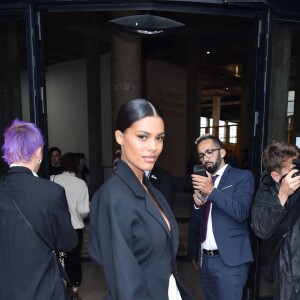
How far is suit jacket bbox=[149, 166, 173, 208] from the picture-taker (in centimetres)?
317

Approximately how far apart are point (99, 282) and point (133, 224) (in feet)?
10.4

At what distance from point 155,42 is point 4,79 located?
8377 mm

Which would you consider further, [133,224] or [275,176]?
[275,176]

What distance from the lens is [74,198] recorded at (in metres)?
3.35

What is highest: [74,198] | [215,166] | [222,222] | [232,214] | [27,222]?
[215,166]

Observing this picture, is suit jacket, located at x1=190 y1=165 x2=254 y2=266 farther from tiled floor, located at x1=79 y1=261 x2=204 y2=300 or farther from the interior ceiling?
the interior ceiling

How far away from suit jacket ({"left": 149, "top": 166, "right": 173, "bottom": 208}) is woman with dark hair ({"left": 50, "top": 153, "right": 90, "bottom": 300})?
0.78m

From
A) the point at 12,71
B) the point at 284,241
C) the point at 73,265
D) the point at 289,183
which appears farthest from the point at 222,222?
the point at 12,71

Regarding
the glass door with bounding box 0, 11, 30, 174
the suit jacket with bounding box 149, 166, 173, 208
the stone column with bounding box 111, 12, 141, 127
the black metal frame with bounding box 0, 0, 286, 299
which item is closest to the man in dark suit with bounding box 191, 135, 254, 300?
the suit jacket with bounding box 149, 166, 173, 208

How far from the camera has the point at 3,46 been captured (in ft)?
13.6

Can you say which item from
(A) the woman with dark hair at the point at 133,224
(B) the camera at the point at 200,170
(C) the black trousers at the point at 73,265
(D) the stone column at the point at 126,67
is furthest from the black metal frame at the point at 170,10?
(D) the stone column at the point at 126,67

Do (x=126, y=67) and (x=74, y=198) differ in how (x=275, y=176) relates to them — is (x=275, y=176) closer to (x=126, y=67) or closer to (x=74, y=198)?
(x=74, y=198)

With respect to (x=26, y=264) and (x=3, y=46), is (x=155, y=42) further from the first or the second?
(x=26, y=264)

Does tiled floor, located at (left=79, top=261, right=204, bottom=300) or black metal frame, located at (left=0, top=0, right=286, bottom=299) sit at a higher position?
black metal frame, located at (left=0, top=0, right=286, bottom=299)
